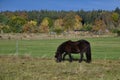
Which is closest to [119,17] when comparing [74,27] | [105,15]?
[105,15]

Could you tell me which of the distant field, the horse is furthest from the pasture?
the distant field

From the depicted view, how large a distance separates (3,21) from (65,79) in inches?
5643

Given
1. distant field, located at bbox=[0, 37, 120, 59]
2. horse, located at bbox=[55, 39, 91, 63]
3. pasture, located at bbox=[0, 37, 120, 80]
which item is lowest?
distant field, located at bbox=[0, 37, 120, 59]

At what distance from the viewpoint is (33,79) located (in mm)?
11359

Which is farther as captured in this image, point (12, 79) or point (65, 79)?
point (65, 79)

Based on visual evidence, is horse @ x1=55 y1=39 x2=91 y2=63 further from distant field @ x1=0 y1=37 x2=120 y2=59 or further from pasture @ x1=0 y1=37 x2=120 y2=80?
distant field @ x1=0 y1=37 x2=120 y2=59

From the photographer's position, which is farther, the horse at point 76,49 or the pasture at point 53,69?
the horse at point 76,49

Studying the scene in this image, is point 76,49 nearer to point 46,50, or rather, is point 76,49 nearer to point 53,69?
point 53,69

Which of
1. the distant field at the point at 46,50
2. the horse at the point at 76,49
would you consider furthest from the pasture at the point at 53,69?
the distant field at the point at 46,50

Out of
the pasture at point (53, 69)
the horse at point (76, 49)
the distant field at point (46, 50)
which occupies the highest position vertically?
the horse at point (76, 49)

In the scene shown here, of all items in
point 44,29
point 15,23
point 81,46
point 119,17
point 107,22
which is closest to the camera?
point 81,46

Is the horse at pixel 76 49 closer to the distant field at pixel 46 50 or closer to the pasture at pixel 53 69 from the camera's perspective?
the pasture at pixel 53 69

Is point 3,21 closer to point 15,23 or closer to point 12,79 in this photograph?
point 15,23

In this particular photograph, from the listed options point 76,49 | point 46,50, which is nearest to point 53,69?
point 76,49
